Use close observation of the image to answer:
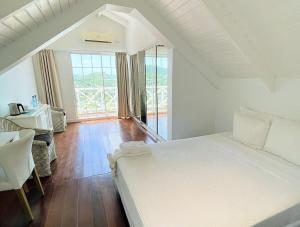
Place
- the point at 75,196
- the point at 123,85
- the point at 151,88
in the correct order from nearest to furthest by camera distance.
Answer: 1. the point at 75,196
2. the point at 151,88
3. the point at 123,85

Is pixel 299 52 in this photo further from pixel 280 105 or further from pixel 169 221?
pixel 169 221

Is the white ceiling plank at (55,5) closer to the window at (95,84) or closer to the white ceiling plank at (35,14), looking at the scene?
the white ceiling plank at (35,14)

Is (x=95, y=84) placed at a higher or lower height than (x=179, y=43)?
lower

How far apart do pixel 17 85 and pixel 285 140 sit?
4.33m

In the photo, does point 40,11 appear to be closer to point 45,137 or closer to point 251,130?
Result: point 45,137

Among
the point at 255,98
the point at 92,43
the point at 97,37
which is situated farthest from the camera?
the point at 92,43

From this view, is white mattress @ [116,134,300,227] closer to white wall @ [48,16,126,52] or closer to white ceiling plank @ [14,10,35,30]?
white ceiling plank @ [14,10,35,30]

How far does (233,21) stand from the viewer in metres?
1.79

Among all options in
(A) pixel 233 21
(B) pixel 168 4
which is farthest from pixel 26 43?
(A) pixel 233 21

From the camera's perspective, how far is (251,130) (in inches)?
84.6

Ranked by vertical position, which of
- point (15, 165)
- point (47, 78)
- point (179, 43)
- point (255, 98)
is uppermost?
point (179, 43)

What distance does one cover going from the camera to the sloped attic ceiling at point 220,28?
1562mm

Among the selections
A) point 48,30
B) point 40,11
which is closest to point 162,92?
point 48,30

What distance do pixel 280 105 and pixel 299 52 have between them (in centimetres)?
71
